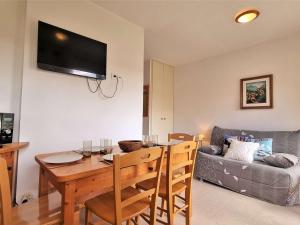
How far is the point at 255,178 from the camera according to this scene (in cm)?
237

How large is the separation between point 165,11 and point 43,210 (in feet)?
8.34

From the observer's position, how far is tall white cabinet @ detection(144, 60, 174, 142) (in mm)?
4148

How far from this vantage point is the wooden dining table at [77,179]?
38.2 inches

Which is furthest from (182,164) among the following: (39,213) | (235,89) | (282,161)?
(235,89)

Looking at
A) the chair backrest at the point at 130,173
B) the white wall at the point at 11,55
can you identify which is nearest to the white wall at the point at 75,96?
the white wall at the point at 11,55

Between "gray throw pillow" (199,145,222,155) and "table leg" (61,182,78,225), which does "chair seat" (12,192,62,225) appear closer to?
"table leg" (61,182,78,225)

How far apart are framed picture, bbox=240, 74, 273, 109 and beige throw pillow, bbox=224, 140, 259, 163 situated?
93cm

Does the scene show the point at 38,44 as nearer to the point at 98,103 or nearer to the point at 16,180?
the point at 98,103

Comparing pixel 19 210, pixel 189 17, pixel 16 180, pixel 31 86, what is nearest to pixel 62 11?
pixel 31 86

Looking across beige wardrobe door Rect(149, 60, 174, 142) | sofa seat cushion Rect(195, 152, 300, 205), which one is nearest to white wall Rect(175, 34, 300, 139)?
beige wardrobe door Rect(149, 60, 174, 142)

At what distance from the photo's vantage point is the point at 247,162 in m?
2.53

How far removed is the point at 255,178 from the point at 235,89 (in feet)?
6.09

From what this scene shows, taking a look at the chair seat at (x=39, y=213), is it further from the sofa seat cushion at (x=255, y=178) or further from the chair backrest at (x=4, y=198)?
the sofa seat cushion at (x=255, y=178)

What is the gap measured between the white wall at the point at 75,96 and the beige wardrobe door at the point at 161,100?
1.42 m
